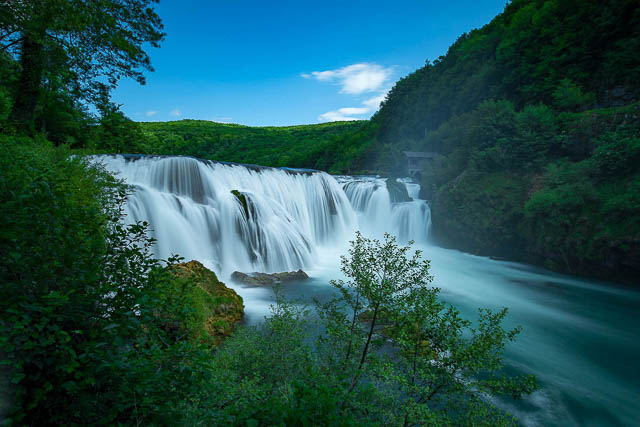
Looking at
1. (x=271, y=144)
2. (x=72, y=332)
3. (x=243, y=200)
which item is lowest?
(x=72, y=332)

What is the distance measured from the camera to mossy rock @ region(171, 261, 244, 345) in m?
6.33

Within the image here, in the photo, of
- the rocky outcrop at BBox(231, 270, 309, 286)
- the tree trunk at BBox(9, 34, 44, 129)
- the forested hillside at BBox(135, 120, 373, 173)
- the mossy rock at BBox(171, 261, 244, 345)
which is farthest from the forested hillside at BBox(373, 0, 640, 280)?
the forested hillside at BBox(135, 120, 373, 173)

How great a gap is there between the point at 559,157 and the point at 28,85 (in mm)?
25860

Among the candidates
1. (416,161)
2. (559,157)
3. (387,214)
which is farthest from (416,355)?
(416,161)

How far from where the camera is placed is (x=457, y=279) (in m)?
13.9

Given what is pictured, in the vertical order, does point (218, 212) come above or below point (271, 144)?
below

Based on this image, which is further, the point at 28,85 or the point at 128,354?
the point at 28,85

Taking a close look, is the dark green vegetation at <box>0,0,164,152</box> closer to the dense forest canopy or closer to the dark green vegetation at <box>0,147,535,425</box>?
the dark green vegetation at <box>0,147,535,425</box>

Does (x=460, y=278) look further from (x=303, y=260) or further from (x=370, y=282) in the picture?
(x=370, y=282)

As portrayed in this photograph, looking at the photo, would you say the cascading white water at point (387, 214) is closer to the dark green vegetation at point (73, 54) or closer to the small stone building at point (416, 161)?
the small stone building at point (416, 161)

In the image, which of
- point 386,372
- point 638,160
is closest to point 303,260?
point 386,372

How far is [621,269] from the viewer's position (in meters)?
12.0

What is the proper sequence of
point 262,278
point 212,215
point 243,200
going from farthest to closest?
point 243,200
point 212,215
point 262,278

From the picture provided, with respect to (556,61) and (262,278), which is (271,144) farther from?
(262,278)
